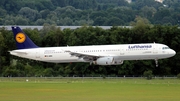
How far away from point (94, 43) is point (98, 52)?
1594 centimetres

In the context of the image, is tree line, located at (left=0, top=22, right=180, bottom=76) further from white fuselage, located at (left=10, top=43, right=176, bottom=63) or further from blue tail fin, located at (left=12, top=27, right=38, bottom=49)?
white fuselage, located at (left=10, top=43, right=176, bottom=63)

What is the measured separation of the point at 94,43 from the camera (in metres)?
106

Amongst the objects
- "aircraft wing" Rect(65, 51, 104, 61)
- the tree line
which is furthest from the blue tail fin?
"aircraft wing" Rect(65, 51, 104, 61)

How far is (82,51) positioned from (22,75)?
30.8ft

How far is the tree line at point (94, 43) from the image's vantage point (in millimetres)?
98062

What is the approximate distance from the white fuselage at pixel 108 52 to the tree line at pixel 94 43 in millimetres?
4870

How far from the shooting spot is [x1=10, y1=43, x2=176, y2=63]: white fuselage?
87750 mm
